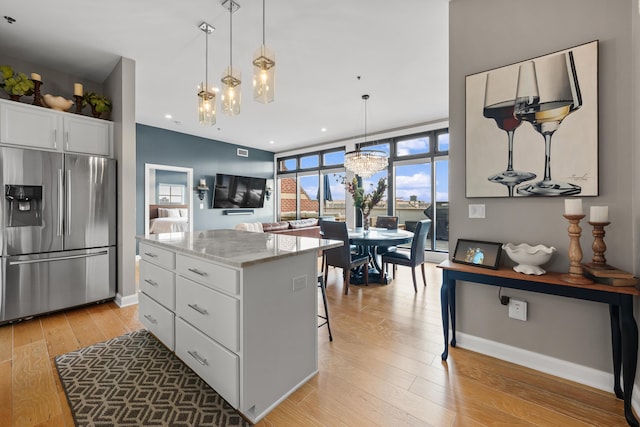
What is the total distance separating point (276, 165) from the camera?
888 centimetres

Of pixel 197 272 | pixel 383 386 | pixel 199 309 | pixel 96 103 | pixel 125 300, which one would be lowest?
pixel 383 386

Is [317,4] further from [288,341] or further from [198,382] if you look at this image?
[198,382]

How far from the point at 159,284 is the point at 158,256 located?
0.22 meters

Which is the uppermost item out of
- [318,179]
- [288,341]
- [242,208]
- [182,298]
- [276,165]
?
[276,165]

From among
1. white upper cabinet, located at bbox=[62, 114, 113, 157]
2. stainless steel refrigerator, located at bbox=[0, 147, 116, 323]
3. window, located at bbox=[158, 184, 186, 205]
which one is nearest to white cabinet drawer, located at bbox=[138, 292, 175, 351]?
stainless steel refrigerator, located at bbox=[0, 147, 116, 323]

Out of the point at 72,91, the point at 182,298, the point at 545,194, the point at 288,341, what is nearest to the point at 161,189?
the point at 72,91

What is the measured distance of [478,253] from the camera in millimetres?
2074

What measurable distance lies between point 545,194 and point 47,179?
4.45 metres

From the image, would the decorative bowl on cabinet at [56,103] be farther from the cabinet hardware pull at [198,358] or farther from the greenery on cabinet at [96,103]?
the cabinet hardware pull at [198,358]

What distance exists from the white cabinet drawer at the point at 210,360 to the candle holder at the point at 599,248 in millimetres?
2172

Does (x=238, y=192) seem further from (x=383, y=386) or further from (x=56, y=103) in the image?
(x=383, y=386)

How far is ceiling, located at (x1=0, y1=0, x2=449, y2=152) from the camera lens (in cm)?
242

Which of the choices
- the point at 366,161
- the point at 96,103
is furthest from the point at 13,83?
the point at 366,161

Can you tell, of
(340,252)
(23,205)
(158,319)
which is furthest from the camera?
(340,252)
